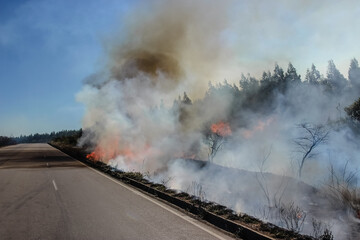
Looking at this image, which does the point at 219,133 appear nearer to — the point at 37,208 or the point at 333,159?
the point at 333,159

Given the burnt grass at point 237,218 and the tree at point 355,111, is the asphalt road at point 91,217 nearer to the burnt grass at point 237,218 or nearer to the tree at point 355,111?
the burnt grass at point 237,218

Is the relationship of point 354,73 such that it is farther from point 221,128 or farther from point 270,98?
point 221,128

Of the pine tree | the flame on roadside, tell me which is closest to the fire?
the flame on roadside

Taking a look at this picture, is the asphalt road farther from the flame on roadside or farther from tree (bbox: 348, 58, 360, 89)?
tree (bbox: 348, 58, 360, 89)

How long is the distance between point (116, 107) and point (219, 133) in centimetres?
1322

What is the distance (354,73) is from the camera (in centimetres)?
3881

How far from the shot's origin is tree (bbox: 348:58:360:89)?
114ft

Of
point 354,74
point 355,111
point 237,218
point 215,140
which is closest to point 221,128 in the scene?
point 215,140

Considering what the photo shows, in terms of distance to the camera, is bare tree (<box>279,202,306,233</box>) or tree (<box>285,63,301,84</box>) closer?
bare tree (<box>279,202,306,233</box>)

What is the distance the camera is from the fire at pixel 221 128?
31.1 meters

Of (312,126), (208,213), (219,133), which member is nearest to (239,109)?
(219,133)

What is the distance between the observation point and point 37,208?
7.56 m

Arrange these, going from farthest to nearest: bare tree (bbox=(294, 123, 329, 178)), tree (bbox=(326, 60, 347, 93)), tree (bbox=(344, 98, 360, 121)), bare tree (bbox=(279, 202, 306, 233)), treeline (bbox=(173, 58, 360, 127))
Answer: tree (bbox=(326, 60, 347, 93)) < treeline (bbox=(173, 58, 360, 127)) < bare tree (bbox=(294, 123, 329, 178)) < tree (bbox=(344, 98, 360, 121)) < bare tree (bbox=(279, 202, 306, 233))

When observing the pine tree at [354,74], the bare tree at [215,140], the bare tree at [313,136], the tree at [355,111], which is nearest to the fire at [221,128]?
the bare tree at [215,140]
